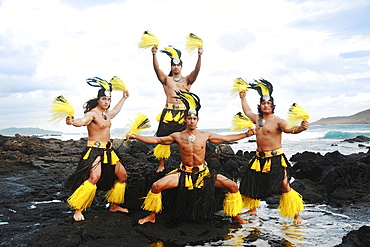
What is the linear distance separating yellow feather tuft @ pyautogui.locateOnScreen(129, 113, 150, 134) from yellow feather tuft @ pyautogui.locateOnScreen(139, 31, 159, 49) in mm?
1811

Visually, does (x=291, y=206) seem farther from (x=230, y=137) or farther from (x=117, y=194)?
(x=117, y=194)

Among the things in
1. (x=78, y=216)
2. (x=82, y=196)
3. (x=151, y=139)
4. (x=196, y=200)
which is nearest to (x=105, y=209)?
(x=78, y=216)

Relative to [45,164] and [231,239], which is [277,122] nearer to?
[231,239]

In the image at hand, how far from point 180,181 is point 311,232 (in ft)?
7.05

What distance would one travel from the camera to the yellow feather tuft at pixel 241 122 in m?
5.30

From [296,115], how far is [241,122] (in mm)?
918

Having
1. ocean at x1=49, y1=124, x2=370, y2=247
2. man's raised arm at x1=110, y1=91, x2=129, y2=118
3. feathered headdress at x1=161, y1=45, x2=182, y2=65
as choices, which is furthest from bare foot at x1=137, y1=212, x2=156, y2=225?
feathered headdress at x1=161, y1=45, x2=182, y2=65

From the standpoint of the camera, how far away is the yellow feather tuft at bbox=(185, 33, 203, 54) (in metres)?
6.34

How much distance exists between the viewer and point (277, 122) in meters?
5.29

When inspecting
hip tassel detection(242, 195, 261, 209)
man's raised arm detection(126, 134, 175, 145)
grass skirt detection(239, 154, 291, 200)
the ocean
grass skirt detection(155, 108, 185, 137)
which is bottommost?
the ocean

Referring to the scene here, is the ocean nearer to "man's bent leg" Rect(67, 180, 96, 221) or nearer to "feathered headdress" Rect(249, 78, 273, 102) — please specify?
"man's bent leg" Rect(67, 180, 96, 221)

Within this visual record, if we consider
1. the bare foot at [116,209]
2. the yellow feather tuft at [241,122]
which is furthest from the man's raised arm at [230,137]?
the bare foot at [116,209]

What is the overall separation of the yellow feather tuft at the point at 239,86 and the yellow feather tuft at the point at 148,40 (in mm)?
1952

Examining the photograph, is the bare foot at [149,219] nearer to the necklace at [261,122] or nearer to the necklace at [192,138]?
the necklace at [192,138]
